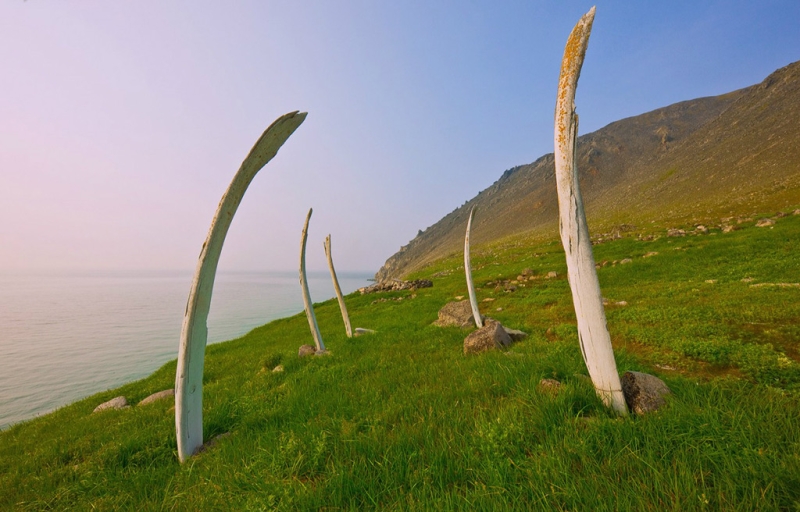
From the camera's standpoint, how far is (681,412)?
2.99m

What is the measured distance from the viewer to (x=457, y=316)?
11.7 m

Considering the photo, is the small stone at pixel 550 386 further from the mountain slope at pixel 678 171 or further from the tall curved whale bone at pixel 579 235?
the mountain slope at pixel 678 171

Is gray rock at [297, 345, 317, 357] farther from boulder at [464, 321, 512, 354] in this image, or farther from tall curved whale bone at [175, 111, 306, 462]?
tall curved whale bone at [175, 111, 306, 462]

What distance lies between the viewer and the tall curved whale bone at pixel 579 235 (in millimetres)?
3410

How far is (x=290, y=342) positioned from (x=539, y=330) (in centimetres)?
1531

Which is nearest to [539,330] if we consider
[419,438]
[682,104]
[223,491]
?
[419,438]

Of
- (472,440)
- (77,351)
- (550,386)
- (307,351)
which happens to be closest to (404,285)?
(307,351)

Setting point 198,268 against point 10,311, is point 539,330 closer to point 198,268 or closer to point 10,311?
point 198,268

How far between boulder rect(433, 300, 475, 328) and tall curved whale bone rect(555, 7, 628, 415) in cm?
725

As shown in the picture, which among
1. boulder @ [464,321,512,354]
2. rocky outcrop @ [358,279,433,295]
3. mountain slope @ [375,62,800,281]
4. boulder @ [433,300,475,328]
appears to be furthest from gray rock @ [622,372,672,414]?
mountain slope @ [375,62,800,281]

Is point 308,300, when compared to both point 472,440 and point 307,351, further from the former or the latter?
point 472,440

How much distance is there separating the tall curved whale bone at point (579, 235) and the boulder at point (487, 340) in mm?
3552

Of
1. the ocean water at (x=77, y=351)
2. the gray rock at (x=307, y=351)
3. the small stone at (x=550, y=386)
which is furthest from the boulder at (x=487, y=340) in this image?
the ocean water at (x=77, y=351)

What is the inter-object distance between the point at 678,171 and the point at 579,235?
10535cm
